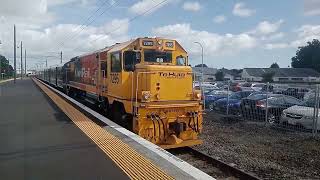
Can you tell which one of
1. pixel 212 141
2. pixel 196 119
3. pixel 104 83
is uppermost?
pixel 104 83

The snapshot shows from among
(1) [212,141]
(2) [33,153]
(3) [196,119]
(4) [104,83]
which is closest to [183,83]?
(3) [196,119]

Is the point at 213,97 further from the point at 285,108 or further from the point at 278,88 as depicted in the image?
the point at 285,108

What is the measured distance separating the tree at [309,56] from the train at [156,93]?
10647 centimetres

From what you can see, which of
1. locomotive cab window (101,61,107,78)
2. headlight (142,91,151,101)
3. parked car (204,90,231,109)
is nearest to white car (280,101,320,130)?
headlight (142,91,151,101)

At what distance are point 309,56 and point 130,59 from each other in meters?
111

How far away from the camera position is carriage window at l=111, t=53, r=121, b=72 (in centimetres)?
1268

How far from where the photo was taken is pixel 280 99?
1675 centimetres

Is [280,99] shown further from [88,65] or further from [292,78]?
[292,78]

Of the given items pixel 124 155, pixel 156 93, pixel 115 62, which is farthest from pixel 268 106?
pixel 124 155

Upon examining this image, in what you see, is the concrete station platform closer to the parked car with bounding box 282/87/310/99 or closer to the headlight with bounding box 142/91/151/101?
the headlight with bounding box 142/91/151/101

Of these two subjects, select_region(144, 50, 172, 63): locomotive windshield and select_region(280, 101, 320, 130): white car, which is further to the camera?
select_region(280, 101, 320, 130): white car

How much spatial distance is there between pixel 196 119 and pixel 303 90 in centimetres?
582

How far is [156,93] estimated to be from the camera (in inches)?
448

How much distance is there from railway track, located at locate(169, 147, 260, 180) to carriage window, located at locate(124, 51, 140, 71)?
10.0 feet
